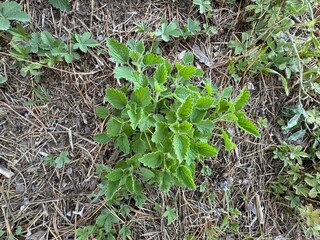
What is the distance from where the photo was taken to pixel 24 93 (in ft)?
5.50

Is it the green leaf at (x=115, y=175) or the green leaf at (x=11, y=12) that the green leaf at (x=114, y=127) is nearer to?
the green leaf at (x=115, y=175)

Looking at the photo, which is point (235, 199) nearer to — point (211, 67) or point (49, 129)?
point (211, 67)

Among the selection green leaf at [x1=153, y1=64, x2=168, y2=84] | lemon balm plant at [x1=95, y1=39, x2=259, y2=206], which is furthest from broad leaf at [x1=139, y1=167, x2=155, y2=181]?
green leaf at [x1=153, y1=64, x2=168, y2=84]

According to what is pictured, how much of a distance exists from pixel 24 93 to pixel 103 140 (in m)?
0.49

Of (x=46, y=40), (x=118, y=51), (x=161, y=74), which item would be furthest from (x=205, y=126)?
(x=46, y=40)

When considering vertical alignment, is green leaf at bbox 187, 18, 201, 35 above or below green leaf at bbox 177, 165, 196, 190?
above

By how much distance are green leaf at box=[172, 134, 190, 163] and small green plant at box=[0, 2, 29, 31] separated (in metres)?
0.98

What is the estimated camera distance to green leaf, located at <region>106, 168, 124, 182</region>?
4.87 ft

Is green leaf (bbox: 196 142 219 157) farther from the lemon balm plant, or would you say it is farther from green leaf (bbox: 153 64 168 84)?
green leaf (bbox: 153 64 168 84)

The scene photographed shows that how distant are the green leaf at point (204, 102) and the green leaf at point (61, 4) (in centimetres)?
87

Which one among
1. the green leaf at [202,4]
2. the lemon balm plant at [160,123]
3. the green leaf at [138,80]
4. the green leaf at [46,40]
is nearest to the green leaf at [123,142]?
the lemon balm plant at [160,123]

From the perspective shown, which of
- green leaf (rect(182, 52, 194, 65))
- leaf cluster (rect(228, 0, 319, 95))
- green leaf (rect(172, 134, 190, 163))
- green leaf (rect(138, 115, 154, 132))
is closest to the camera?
green leaf (rect(172, 134, 190, 163))

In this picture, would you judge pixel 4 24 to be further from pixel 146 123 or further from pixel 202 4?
pixel 202 4

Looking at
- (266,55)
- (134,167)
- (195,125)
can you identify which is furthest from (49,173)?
(266,55)
